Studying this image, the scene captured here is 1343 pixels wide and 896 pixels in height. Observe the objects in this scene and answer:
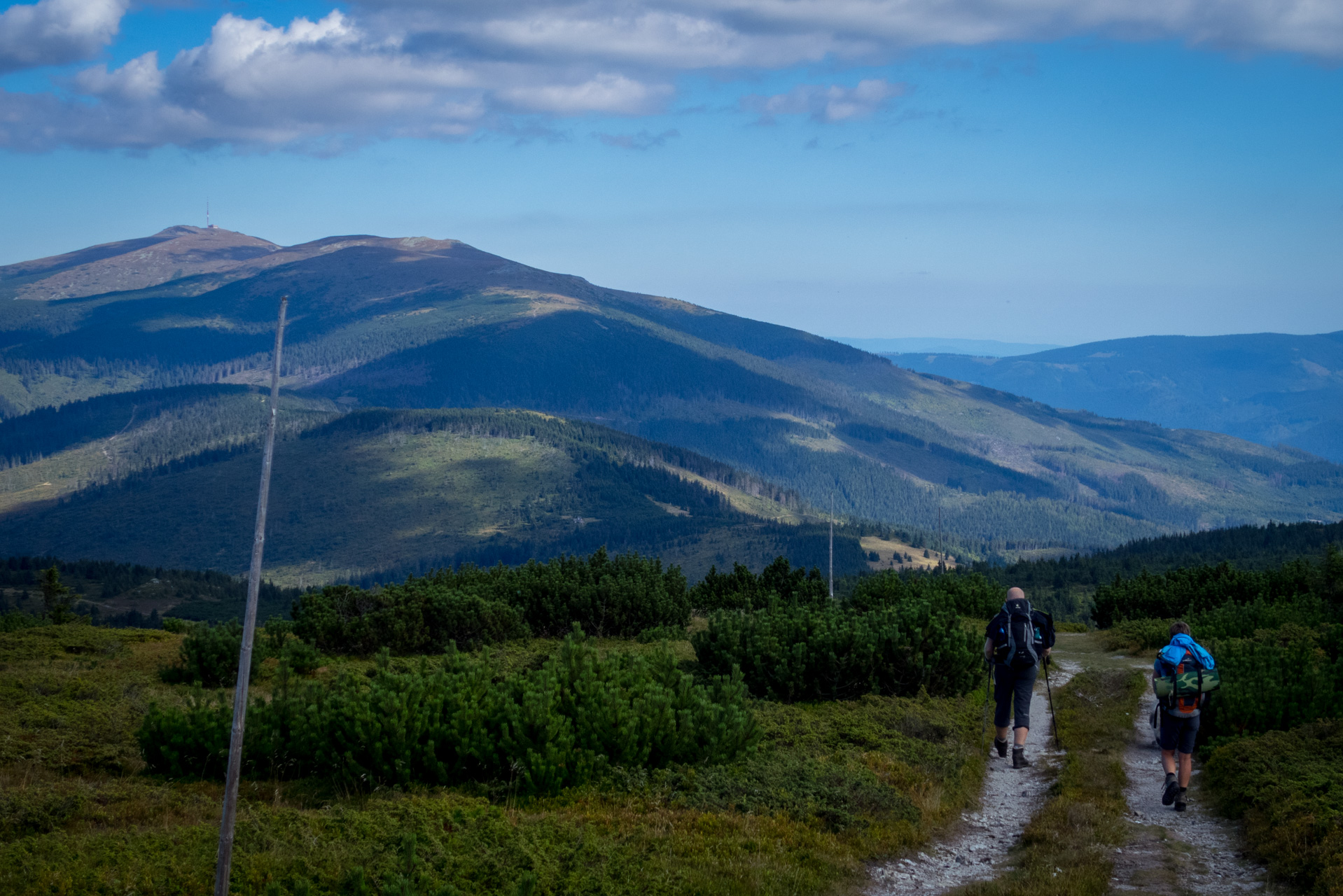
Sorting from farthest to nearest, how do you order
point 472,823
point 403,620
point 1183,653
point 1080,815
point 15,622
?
point 15,622, point 403,620, point 1183,653, point 1080,815, point 472,823

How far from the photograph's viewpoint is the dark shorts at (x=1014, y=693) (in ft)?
48.0

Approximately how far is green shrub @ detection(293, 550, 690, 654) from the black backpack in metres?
9.46

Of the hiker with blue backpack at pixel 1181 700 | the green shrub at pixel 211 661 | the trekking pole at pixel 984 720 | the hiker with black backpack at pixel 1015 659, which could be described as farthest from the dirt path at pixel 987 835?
the green shrub at pixel 211 661

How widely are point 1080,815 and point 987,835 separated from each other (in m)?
1.06

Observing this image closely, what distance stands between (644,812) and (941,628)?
9157 millimetres

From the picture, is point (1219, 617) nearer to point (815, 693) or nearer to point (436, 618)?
point (815, 693)

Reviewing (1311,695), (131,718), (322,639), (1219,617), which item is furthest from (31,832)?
(1219,617)

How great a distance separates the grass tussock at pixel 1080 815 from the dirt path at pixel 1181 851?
0.20 m

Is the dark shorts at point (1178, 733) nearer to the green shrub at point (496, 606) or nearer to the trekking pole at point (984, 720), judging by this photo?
the trekking pole at point (984, 720)

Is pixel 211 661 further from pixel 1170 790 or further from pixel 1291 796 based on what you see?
pixel 1291 796

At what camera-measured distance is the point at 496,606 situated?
65.8ft

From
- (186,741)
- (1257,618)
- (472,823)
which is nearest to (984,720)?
(472,823)

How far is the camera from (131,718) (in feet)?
42.2

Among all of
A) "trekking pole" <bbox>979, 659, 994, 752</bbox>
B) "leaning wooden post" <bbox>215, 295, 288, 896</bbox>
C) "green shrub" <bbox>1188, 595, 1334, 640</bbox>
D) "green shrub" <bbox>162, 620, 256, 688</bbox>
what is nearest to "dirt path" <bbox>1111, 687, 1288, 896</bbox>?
"trekking pole" <bbox>979, 659, 994, 752</bbox>
